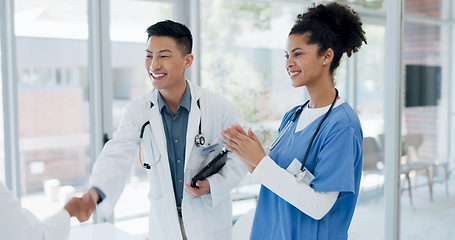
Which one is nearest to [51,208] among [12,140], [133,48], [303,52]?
[12,140]

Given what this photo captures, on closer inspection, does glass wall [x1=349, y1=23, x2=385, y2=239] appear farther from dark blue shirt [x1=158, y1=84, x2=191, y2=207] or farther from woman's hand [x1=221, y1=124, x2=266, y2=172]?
woman's hand [x1=221, y1=124, x2=266, y2=172]

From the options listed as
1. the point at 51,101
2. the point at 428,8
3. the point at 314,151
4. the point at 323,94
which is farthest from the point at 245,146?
the point at 51,101

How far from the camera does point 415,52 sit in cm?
257

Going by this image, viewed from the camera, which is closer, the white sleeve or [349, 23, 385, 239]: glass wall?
the white sleeve

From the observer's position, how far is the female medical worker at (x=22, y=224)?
3.93ft

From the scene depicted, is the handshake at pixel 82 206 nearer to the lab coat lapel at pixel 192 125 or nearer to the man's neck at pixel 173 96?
the lab coat lapel at pixel 192 125

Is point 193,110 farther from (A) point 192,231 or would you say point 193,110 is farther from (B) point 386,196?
(B) point 386,196

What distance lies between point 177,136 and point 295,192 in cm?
85

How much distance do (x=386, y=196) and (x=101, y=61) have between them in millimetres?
2346

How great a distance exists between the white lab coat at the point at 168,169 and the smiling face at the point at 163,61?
112 millimetres

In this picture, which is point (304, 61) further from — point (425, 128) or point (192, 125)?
point (425, 128)

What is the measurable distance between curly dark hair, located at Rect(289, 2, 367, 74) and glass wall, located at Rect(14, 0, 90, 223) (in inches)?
94.3

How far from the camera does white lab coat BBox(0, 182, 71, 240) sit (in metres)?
1.20

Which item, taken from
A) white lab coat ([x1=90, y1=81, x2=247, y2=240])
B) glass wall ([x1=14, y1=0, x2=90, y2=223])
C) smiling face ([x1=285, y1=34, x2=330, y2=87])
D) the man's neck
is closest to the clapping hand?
white lab coat ([x1=90, y1=81, x2=247, y2=240])
